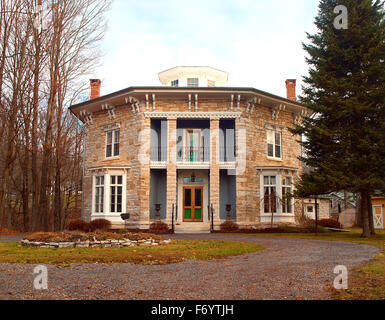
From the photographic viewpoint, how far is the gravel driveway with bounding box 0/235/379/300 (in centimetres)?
501

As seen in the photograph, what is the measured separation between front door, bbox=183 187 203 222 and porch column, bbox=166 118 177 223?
5.29 ft

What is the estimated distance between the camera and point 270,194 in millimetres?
21359

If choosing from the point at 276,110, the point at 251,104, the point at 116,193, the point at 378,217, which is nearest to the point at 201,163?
the point at 251,104

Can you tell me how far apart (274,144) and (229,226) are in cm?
662

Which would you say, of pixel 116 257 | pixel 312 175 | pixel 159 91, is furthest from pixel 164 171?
pixel 116 257

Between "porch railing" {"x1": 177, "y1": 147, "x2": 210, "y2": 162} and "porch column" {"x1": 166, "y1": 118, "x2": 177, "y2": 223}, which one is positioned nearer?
"porch column" {"x1": 166, "y1": 118, "x2": 177, "y2": 223}

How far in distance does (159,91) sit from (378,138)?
11912 mm

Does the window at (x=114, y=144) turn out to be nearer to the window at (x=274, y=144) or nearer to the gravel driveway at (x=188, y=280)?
the window at (x=274, y=144)

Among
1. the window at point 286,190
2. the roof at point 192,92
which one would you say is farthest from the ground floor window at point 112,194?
the window at point 286,190

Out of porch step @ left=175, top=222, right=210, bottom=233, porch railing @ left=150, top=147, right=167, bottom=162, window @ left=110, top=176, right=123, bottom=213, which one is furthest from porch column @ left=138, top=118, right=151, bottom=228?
porch step @ left=175, top=222, right=210, bottom=233

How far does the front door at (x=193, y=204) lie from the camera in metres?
22.5

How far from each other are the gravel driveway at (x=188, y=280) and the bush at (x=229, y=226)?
37.7 ft

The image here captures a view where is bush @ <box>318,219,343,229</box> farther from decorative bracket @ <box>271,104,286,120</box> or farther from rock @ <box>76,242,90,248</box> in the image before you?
rock @ <box>76,242,90,248</box>
